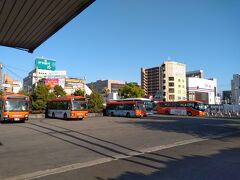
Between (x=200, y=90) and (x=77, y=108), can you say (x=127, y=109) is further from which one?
(x=200, y=90)

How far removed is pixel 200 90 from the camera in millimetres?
146250

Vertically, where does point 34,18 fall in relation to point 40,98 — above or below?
above

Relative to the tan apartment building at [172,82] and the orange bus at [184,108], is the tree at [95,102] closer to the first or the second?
the orange bus at [184,108]

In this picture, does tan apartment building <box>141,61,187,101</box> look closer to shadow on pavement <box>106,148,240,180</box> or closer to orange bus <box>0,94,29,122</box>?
orange bus <box>0,94,29,122</box>

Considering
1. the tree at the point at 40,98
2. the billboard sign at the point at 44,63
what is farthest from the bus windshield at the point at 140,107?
the billboard sign at the point at 44,63

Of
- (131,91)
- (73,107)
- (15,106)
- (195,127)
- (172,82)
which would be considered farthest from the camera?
(172,82)

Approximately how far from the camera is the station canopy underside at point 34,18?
5345 mm

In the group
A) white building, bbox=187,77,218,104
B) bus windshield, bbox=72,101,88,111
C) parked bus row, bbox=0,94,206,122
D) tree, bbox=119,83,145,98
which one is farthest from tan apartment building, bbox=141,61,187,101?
bus windshield, bbox=72,101,88,111

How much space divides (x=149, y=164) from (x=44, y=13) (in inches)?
215

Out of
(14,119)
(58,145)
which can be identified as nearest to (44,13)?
(58,145)

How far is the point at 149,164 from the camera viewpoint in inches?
336

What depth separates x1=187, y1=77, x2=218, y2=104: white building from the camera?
460 feet

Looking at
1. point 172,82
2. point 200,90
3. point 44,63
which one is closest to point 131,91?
point 44,63

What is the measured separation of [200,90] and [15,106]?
12988 cm
